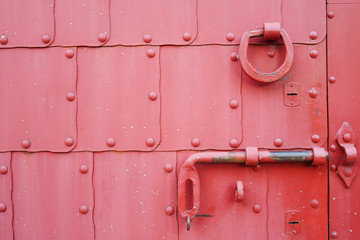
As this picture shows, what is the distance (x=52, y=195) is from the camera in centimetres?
119

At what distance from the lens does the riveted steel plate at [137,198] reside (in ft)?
3.87

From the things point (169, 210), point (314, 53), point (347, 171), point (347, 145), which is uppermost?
point (314, 53)

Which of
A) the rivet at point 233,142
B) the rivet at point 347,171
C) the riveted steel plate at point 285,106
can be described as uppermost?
the riveted steel plate at point 285,106

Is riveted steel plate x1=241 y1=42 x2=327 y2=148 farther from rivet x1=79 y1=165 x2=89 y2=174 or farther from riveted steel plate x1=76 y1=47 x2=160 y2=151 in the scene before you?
rivet x1=79 y1=165 x2=89 y2=174

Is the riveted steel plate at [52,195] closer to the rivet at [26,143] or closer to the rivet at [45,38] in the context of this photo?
the rivet at [26,143]

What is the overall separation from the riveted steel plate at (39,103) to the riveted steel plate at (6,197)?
6 cm

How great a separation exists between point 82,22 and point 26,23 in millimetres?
236

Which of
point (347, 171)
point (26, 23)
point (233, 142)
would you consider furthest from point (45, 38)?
point (347, 171)

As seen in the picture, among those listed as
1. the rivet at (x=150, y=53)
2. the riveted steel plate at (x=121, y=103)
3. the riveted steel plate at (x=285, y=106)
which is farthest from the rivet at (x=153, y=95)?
the riveted steel plate at (x=285, y=106)

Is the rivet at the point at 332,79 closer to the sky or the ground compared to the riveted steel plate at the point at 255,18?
closer to the ground

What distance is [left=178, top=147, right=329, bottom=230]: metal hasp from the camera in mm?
1111

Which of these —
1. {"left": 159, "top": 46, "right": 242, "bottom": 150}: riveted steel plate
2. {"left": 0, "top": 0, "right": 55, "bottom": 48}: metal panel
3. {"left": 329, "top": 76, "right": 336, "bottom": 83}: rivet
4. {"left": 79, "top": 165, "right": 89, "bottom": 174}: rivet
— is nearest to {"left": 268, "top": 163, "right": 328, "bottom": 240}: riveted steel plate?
{"left": 159, "top": 46, "right": 242, "bottom": 150}: riveted steel plate

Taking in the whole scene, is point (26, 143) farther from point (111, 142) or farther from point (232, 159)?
point (232, 159)

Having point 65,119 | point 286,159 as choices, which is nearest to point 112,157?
point 65,119
